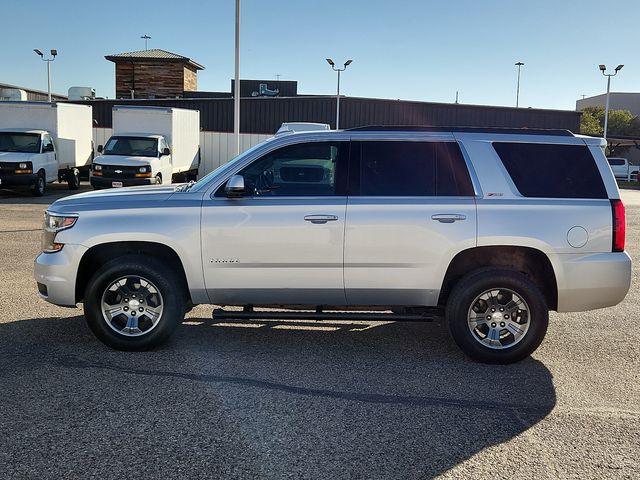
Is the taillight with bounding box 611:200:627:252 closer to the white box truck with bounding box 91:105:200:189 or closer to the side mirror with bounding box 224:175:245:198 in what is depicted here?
the side mirror with bounding box 224:175:245:198

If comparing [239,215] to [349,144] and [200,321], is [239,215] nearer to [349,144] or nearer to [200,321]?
[349,144]

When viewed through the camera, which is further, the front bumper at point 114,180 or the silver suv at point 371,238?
the front bumper at point 114,180

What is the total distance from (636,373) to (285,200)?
328cm

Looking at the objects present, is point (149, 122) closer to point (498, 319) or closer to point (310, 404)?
point (498, 319)

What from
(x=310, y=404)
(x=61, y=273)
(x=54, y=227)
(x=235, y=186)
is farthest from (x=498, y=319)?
(x=54, y=227)

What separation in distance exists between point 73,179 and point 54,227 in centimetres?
1964

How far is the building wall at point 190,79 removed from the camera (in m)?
45.3

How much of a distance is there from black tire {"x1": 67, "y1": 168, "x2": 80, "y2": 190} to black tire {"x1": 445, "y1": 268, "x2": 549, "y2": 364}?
2104cm

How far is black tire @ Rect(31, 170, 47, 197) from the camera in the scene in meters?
20.2

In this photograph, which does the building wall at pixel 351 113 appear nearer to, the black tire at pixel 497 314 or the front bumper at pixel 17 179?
the front bumper at pixel 17 179

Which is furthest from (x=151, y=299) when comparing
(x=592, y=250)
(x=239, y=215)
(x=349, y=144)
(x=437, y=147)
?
Result: (x=592, y=250)

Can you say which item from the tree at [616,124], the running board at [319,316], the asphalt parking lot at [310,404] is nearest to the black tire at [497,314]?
the asphalt parking lot at [310,404]

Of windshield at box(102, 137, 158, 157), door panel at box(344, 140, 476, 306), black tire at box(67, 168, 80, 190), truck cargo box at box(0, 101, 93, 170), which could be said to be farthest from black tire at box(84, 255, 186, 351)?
black tire at box(67, 168, 80, 190)

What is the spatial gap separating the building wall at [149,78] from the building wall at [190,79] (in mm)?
384
